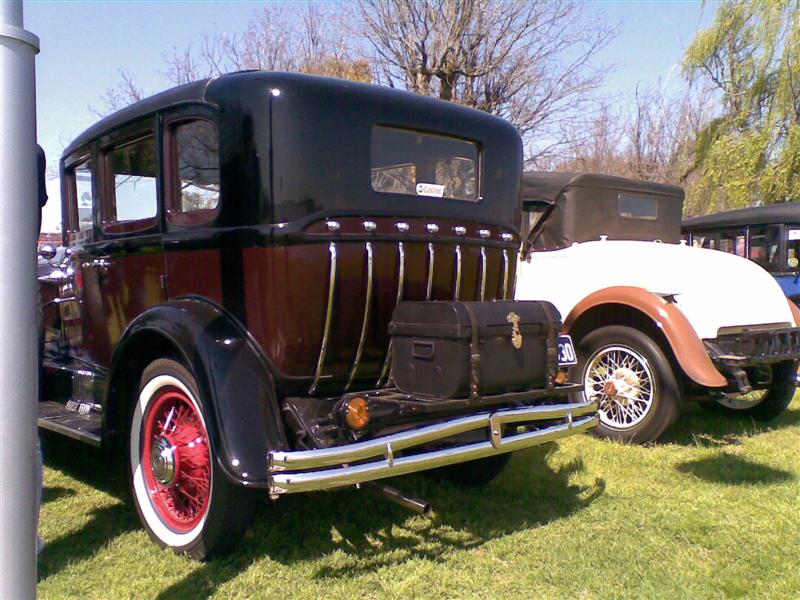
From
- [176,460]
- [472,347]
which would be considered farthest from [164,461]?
[472,347]

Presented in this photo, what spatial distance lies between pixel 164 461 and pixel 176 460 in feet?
0.23

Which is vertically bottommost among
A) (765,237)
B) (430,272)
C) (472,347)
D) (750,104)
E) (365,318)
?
(472,347)

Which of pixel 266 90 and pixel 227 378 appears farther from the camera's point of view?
pixel 266 90

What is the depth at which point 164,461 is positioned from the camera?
3.41m

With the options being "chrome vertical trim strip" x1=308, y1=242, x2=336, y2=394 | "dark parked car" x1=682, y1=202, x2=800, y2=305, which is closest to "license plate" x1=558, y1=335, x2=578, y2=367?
"chrome vertical trim strip" x1=308, y1=242, x2=336, y2=394

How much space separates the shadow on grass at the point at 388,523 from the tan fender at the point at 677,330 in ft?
3.56

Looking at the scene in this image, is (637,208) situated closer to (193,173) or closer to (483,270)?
(483,270)

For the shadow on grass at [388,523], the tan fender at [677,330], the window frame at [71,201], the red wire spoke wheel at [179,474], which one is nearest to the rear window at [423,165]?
the red wire spoke wheel at [179,474]

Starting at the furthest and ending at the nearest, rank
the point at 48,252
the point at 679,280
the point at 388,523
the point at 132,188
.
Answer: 1. the point at 679,280
2. the point at 48,252
3. the point at 132,188
4. the point at 388,523

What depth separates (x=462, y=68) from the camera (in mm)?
14531

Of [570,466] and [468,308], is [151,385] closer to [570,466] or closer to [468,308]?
[468,308]

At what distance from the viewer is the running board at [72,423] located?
12.2 feet

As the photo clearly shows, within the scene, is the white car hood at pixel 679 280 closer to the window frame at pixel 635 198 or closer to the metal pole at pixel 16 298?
the window frame at pixel 635 198

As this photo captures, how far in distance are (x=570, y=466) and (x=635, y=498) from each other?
2.11 feet
